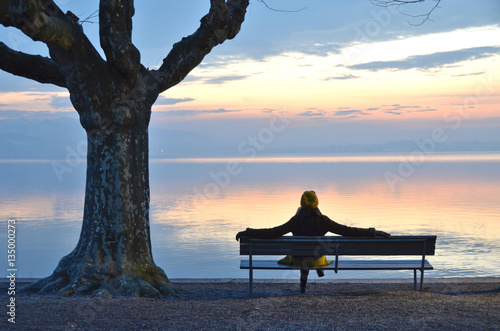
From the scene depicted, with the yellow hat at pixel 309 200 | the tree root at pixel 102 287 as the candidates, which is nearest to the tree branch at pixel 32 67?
the tree root at pixel 102 287

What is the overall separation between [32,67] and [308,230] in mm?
4801

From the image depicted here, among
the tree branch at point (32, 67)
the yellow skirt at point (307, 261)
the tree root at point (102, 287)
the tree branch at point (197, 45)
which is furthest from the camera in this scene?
the tree branch at point (197, 45)

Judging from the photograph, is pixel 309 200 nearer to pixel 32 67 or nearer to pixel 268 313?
pixel 268 313

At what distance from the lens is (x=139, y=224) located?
8844 millimetres

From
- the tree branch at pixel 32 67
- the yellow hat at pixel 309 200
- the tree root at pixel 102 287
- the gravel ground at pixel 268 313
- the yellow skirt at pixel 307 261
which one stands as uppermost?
the tree branch at pixel 32 67

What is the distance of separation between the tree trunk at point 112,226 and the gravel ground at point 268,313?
60 centimetres

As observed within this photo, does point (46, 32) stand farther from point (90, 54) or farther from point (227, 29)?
point (227, 29)

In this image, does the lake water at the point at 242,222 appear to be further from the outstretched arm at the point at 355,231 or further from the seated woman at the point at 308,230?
the outstretched arm at the point at 355,231

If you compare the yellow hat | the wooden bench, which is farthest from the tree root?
the yellow hat

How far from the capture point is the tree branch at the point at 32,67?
9055 mm

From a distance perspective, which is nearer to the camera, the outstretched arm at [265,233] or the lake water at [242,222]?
the outstretched arm at [265,233]

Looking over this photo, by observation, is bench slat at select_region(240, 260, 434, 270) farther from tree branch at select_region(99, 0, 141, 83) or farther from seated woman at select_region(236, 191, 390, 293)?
tree branch at select_region(99, 0, 141, 83)

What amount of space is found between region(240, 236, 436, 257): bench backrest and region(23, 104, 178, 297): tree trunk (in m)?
1.56

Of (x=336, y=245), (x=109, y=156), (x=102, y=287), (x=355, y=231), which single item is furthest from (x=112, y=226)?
(x=355, y=231)
